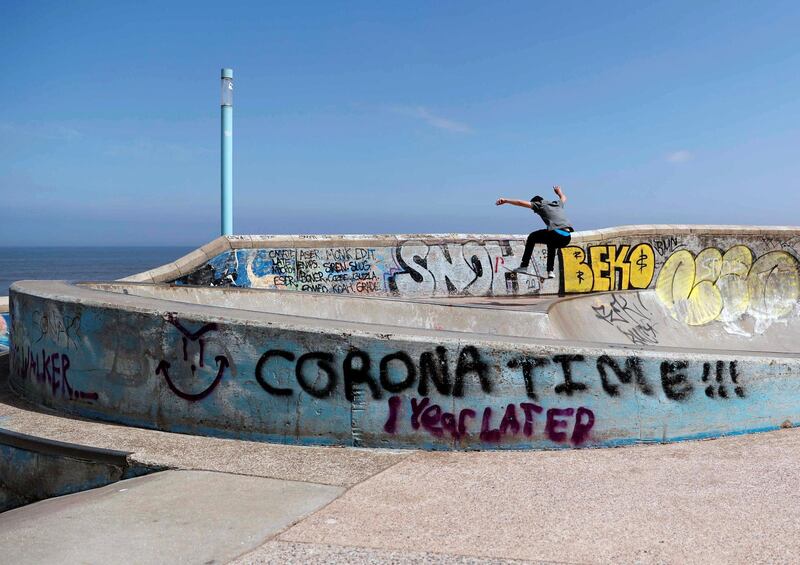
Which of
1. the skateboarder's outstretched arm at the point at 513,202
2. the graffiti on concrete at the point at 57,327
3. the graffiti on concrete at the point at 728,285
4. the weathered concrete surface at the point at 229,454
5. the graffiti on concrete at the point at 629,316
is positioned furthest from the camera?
the graffiti on concrete at the point at 728,285

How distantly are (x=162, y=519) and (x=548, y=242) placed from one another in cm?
1075

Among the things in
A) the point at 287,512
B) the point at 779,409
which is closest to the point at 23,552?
the point at 287,512

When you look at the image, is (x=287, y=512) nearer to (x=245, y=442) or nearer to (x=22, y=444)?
(x=245, y=442)

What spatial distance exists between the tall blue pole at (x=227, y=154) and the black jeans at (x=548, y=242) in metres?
6.71

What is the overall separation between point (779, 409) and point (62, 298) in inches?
248

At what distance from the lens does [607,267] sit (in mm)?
16375

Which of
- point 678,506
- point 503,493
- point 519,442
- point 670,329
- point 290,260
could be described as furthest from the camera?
point 670,329

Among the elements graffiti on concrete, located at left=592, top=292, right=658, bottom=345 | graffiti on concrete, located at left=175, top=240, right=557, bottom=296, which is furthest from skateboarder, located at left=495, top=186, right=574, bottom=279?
graffiti on concrete, located at left=592, top=292, right=658, bottom=345

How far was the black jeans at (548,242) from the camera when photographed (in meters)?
13.4

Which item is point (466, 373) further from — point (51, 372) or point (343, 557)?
point (51, 372)

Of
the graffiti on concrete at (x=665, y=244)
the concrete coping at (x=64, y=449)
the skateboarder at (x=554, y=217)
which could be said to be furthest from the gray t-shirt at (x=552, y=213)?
the concrete coping at (x=64, y=449)

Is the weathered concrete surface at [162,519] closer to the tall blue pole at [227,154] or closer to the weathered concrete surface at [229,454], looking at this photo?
the weathered concrete surface at [229,454]

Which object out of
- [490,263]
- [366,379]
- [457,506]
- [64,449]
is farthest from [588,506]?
[490,263]

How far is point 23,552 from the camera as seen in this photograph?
3.79 meters
